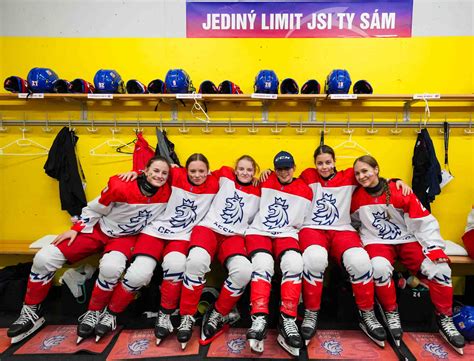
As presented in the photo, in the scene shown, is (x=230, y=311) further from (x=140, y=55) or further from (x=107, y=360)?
(x=140, y=55)

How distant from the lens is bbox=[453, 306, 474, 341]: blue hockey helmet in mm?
1761

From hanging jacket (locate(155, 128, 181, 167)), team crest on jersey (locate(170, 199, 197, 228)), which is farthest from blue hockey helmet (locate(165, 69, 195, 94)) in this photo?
team crest on jersey (locate(170, 199, 197, 228))

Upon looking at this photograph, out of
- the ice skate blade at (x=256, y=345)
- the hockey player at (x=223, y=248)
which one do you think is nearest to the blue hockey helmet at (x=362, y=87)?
the hockey player at (x=223, y=248)

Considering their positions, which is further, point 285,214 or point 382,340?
point 285,214

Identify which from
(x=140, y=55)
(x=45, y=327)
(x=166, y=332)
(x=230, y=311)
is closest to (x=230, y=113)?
(x=140, y=55)

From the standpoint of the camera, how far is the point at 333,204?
201 cm

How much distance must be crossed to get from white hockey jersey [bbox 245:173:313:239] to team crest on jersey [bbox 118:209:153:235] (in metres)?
0.73

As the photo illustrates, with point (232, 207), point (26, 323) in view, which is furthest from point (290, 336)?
point (26, 323)

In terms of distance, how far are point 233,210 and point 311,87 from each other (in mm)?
1123

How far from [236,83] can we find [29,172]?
2.00 meters

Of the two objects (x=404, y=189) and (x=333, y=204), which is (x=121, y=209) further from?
(x=404, y=189)

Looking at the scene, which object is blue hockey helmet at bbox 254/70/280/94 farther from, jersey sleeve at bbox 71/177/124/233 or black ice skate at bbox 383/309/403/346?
black ice skate at bbox 383/309/403/346

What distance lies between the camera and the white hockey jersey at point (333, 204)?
2008 mm

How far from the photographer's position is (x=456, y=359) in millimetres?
1640
